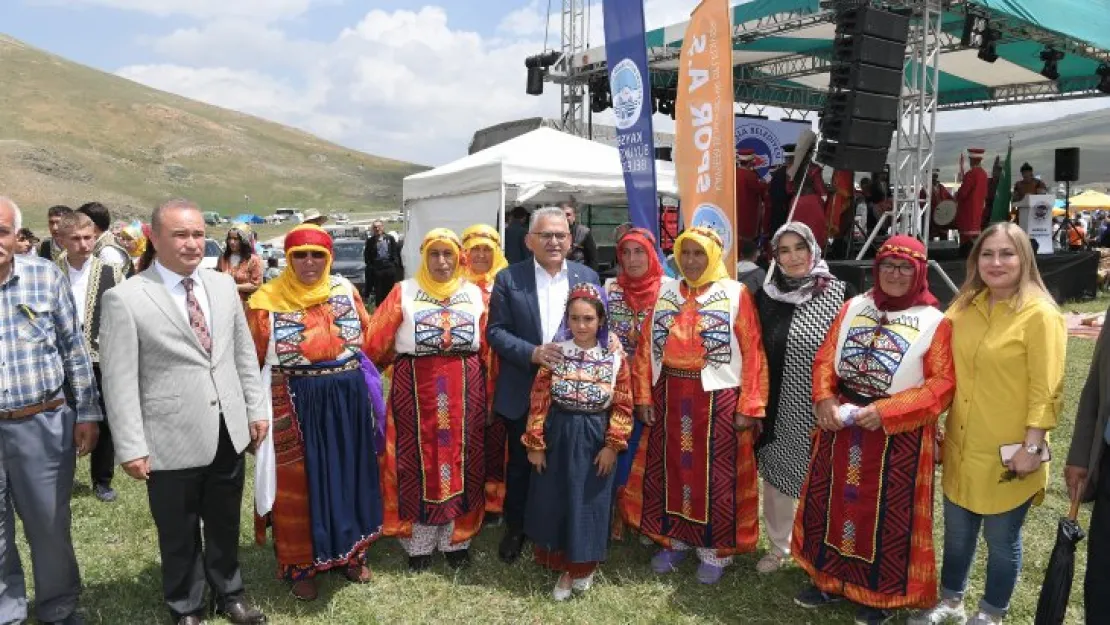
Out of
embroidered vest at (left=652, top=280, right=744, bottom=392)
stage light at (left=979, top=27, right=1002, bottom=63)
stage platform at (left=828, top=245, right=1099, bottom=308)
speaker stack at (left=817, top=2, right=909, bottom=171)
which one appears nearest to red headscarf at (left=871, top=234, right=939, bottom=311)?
embroidered vest at (left=652, top=280, right=744, bottom=392)

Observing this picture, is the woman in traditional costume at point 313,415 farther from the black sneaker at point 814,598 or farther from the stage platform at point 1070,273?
the stage platform at point 1070,273

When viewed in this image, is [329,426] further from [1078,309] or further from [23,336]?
[1078,309]

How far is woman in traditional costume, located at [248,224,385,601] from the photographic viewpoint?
305cm

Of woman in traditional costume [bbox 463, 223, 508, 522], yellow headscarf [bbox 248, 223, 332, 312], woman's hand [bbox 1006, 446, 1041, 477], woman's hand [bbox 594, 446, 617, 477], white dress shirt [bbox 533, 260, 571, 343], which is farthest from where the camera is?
woman in traditional costume [bbox 463, 223, 508, 522]

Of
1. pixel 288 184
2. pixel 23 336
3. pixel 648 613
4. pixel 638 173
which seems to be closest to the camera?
pixel 23 336

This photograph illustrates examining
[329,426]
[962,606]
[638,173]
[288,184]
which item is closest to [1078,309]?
[638,173]

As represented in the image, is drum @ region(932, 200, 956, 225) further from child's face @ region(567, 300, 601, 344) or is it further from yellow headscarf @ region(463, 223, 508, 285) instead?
child's face @ region(567, 300, 601, 344)

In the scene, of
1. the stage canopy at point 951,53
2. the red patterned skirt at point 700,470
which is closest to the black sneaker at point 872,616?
the red patterned skirt at point 700,470

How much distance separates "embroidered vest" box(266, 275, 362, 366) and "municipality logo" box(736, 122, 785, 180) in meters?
11.7

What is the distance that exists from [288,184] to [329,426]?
4329 inches

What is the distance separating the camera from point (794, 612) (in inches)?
122

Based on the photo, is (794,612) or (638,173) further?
(638,173)

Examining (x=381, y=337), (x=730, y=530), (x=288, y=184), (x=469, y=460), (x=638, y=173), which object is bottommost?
(x=730, y=530)

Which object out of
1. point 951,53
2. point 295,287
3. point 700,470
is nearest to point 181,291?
point 295,287
